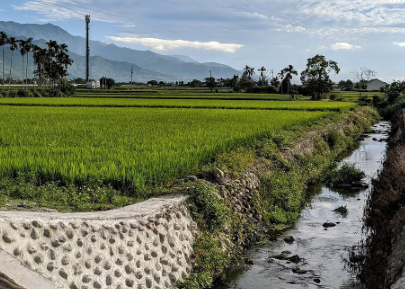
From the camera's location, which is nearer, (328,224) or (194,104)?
(328,224)

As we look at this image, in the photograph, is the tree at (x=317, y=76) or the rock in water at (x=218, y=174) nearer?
the rock in water at (x=218, y=174)

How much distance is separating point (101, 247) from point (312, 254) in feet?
12.1

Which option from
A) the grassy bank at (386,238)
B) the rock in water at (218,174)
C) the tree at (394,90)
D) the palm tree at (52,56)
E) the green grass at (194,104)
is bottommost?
the grassy bank at (386,238)

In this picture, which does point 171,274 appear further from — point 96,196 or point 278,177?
point 278,177

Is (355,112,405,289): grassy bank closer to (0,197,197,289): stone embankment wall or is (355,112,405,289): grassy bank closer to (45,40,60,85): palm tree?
(0,197,197,289): stone embankment wall

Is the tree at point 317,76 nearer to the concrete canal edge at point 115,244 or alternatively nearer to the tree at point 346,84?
the tree at point 346,84

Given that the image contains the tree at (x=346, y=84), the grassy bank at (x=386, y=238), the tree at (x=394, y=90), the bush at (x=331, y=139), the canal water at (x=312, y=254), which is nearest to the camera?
the grassy bank at (x=386, y=238)

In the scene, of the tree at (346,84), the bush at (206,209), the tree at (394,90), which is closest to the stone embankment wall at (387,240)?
the bush at (206,209)

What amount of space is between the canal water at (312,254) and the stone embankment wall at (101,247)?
3.45 feet

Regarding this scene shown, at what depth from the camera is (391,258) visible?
19.2ft

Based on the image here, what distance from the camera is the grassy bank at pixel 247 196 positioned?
6578mm

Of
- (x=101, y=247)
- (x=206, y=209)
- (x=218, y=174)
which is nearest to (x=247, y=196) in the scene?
(x=218, y=174)

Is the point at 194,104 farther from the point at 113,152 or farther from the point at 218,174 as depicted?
the point at 218,174

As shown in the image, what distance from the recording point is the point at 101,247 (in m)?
4.98
